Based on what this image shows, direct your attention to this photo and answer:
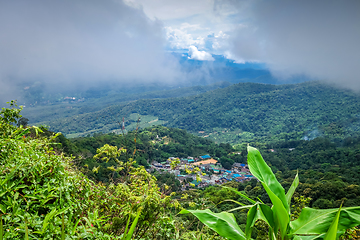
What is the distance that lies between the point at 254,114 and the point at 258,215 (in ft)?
355

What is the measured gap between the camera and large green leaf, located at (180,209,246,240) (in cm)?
106

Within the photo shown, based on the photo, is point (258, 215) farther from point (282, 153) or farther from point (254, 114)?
point (254, 114)

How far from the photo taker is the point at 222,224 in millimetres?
1093

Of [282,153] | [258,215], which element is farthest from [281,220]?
[282,153]

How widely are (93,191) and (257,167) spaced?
1.71 metres

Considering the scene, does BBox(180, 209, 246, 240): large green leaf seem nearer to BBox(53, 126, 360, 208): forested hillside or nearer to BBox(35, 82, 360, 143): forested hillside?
BBox(53, 126, 360, 208): forested hillside

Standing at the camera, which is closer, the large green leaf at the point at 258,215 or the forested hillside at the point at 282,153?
the large green leaf at the point at 258,215

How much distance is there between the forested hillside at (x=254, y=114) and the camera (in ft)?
253

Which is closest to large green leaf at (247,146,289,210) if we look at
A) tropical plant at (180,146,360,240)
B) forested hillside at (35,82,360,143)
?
tropical plant at (180,146,360,240)

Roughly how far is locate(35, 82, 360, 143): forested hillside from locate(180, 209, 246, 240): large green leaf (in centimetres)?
6784

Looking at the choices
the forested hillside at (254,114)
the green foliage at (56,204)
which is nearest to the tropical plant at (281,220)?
the green foliage at (56,204)

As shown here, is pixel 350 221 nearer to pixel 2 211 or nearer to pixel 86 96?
pixel 2 211

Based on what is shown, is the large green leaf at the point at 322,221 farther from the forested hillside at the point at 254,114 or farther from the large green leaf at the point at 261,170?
the forested hillside at the point at 254,114

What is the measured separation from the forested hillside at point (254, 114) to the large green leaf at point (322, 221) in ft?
223
